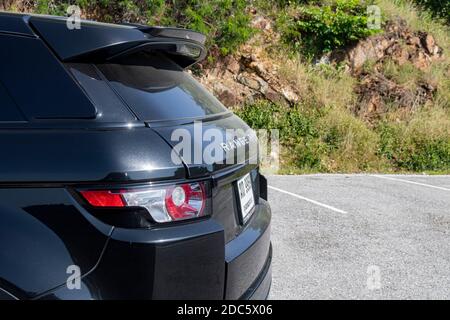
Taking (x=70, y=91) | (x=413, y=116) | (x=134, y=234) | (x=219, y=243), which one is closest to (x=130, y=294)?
(x=134, y=234)

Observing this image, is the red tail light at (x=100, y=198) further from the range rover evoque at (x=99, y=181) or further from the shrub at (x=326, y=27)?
the shrub at (x=326, y=27)

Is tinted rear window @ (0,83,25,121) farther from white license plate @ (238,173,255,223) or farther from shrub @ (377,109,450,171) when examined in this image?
shrub @ (377,109,450,171)

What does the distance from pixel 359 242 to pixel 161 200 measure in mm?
3438

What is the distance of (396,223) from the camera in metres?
5.29

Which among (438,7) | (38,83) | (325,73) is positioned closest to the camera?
(38,83)

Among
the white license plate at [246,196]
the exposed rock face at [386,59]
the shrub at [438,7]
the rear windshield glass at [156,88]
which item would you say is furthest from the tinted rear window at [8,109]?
the shrub at [438,7]

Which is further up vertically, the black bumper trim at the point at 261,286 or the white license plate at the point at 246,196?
the white license plate at the point at 246,196

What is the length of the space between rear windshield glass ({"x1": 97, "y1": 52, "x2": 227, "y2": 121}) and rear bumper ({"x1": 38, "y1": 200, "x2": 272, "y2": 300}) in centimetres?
50

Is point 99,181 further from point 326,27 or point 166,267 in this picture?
point 326,27

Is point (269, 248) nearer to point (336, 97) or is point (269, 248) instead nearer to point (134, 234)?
point (134, 234)

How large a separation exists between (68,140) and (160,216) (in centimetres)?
46

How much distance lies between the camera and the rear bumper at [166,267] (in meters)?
1.56

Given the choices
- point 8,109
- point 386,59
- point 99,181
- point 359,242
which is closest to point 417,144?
point 386,59

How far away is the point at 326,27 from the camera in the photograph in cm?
Result: 1200
